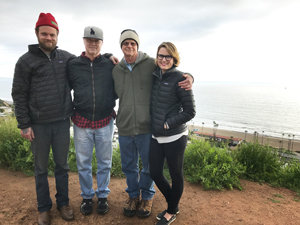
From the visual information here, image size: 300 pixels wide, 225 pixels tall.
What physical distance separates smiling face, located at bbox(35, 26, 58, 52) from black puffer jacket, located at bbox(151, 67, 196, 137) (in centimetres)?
148

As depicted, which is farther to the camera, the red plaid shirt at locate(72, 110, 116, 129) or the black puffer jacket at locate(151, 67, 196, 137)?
the red plaid shirt at locate(72, 110, 116, 129)

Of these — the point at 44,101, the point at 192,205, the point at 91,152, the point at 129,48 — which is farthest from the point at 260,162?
the point at 44,101

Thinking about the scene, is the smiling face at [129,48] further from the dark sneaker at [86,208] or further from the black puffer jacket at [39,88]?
the dark sneaker at [86,208]

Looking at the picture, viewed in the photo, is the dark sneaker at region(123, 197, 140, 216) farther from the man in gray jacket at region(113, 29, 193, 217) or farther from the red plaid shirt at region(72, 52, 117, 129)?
the red plaid shirt at region(72, 52, 117, 129)

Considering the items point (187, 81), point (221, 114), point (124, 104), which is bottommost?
point (221, 114)

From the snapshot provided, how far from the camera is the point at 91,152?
10.7ft

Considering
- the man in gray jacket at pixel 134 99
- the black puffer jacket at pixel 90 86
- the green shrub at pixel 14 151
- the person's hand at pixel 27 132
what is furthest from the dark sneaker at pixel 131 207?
the green shrub at pixel 14 151

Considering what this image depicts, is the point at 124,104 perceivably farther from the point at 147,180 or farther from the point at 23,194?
the point at 23,194

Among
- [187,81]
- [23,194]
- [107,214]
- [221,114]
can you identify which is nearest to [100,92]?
[187,81]

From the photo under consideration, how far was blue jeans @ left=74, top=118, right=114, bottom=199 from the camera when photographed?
3.16 metres

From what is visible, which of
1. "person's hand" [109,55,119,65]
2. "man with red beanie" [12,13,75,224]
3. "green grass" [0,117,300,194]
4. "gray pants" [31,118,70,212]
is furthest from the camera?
"green grass" [0,117,300,194]

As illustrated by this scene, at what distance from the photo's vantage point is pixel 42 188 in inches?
118

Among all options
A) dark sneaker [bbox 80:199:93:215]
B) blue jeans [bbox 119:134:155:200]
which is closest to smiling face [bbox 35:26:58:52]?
blue jeans [bbox 119:134:155:200]

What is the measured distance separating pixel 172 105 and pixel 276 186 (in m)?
3.34
